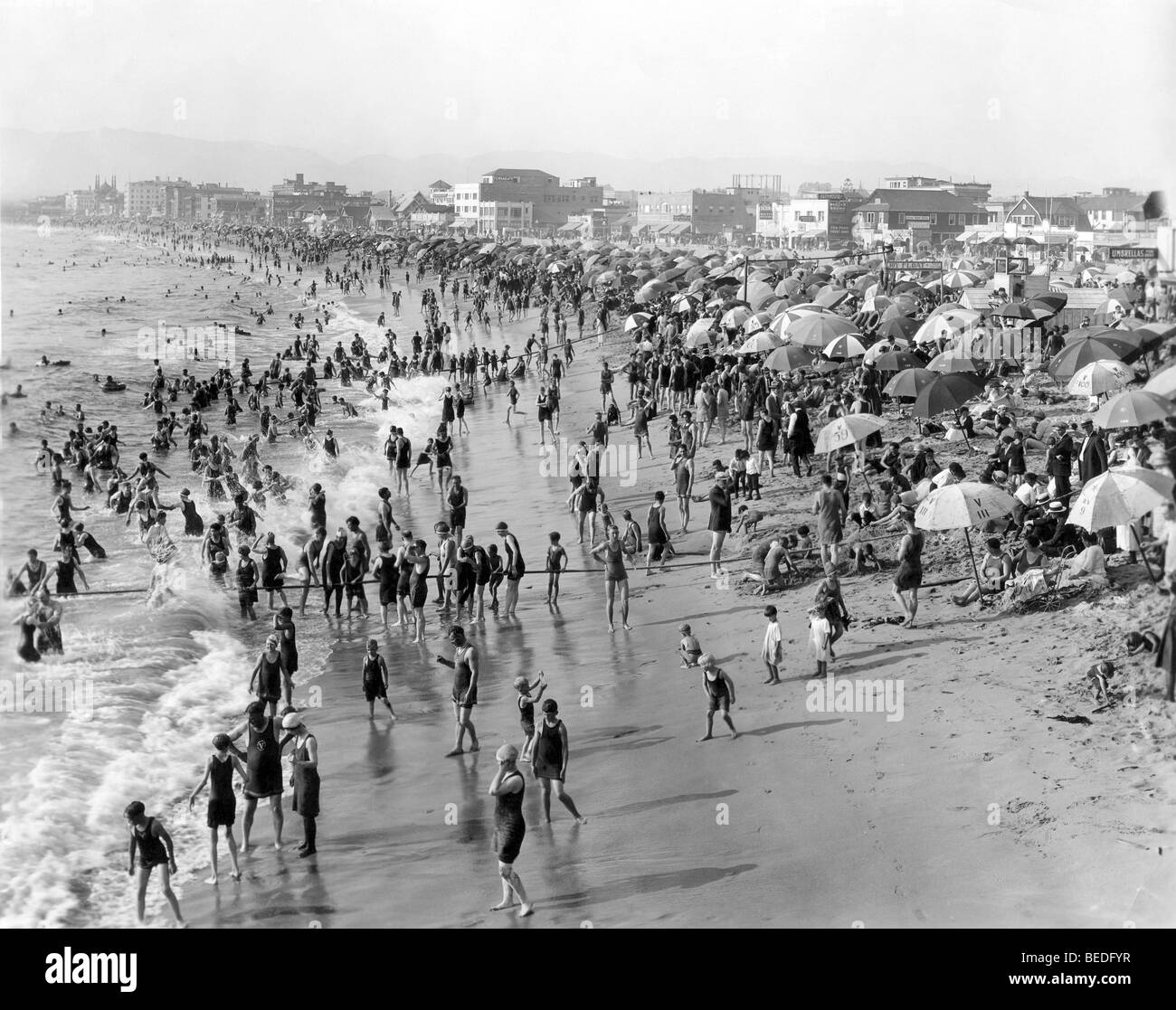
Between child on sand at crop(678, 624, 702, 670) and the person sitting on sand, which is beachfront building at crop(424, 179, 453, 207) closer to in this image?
the person sitting on sand

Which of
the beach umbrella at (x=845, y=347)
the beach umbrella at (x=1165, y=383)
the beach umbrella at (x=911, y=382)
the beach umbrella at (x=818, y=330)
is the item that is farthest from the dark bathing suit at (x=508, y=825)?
the beach umbrella at (x=818, y=330)

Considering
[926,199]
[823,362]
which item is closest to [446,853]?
[823,362]

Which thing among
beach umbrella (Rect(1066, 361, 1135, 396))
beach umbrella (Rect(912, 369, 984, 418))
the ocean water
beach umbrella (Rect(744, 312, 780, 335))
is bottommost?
the ocean water

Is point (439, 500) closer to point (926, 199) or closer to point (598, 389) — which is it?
point (598, 389)

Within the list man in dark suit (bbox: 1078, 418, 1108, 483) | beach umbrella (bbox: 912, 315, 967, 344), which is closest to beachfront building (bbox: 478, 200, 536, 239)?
beach umbrella (bbox: 912, 315, 967, 344)

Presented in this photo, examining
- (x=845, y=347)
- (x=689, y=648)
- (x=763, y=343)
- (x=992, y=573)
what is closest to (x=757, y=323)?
(x=763, y=343)

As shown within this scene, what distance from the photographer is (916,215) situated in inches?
3248

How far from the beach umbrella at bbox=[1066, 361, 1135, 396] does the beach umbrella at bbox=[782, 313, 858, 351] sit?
584 centimetres

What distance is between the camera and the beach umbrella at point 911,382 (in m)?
17.8

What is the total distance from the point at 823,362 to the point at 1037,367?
4543 millimetres

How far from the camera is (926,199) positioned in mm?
83562

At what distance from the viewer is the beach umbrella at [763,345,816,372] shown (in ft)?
72.6

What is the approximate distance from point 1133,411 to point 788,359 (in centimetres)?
997

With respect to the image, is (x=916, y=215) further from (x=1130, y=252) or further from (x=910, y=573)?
(x=910, y=573)
